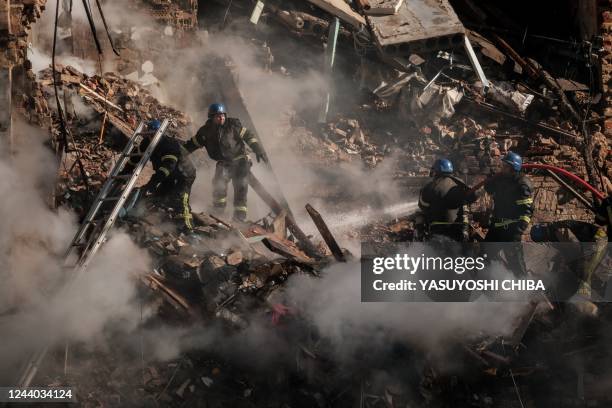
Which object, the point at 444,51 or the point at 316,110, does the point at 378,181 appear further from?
the point at 444,51

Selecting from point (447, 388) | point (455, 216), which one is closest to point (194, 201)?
point (455, 216)

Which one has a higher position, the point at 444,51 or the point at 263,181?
the point at 444,51

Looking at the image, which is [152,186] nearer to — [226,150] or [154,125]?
[154,125]

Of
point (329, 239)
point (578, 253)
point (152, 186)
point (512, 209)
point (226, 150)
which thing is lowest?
point (152, 186)

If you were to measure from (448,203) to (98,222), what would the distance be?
13.1ft

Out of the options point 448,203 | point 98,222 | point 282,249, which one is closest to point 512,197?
point 448,203

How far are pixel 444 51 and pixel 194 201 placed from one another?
17.9 feet

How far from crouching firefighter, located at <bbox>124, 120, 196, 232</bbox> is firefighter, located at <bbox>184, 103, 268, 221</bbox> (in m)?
→ 0.47

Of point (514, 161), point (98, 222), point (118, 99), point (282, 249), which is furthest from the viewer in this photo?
point (118, 99)

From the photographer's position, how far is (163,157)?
8.34 metres

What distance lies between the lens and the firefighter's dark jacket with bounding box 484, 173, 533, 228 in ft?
25.6

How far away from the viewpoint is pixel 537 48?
43.4ft

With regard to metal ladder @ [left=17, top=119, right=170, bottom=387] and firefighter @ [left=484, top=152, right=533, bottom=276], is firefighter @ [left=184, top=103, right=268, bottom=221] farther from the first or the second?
firefighter @ [left=484, top=152, right=533, bottom=276]

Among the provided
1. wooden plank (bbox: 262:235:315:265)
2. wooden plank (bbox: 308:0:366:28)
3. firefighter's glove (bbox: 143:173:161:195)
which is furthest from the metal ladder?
wooden plank (bbox: 308:0:366:28)
